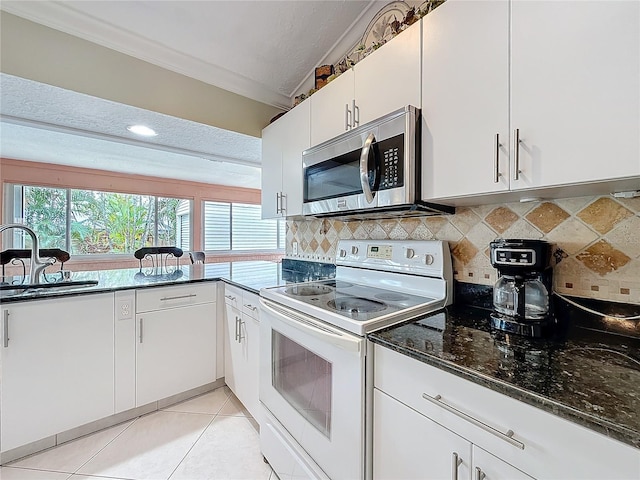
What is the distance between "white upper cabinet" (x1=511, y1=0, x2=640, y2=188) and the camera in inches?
28.1

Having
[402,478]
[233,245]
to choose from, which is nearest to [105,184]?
[233,245]

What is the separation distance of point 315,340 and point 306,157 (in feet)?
3.59

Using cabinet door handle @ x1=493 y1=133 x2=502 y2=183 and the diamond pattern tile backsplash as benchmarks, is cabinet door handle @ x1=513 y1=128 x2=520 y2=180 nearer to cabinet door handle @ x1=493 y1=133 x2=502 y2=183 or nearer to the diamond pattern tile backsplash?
cabinet door handle @ x1=493 y1=133 x2=502 y2=183

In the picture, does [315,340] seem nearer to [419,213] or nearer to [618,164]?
[419,213]

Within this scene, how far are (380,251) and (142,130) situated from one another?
6.82 ft

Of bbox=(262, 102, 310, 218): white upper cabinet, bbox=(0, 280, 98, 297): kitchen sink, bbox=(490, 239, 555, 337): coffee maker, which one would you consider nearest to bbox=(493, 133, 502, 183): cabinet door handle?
bbox=(490, 239, 555, 337): coffee maker

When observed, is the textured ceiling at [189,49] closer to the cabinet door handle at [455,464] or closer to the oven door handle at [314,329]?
the oven door handle at [314,329]

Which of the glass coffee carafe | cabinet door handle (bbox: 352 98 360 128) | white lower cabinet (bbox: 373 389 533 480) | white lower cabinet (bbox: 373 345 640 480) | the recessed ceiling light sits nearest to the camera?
white lower cabinet (bbox: 373 345 640 480)

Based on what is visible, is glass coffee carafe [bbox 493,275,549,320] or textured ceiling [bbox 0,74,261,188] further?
textured ceiling [bbox 0,74,261,188]

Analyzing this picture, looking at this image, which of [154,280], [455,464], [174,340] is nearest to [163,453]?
[174,340]

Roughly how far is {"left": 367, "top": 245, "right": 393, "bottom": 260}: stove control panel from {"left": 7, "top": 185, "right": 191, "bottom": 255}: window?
4342 millimetres

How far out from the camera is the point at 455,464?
2.37 ft

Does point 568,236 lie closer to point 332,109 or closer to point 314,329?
point 314,329

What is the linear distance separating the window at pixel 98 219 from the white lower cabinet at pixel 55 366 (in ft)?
10.8
